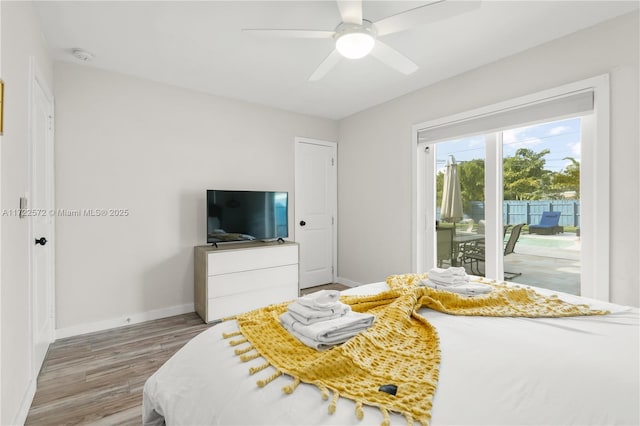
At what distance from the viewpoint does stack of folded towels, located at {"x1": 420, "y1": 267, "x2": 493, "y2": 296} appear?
1.90m

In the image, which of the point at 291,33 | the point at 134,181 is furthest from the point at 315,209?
the point at 291,33

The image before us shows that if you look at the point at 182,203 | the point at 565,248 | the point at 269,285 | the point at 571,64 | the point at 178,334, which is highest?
the point at 571,64

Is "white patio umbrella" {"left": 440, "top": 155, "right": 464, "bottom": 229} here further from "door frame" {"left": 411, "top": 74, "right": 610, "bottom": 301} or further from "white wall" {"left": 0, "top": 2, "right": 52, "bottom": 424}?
"white wall" {"left": 0, "top": 2, "right": 52, "bottom": 424}

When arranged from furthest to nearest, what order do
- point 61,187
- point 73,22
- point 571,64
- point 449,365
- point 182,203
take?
1. point 182,203
2. point 61,187
3. point 571,64
4. point 73,22
5. point 449,365

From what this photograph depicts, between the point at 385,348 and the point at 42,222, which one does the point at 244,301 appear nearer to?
the point at 42,222

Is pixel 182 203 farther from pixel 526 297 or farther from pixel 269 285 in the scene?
pixel 526 297

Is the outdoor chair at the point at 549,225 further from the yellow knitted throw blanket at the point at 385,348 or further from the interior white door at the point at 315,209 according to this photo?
the interior white door at the point at 315,209

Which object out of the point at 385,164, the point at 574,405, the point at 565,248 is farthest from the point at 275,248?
the point at 574,405

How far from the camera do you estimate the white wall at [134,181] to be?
2848 mm

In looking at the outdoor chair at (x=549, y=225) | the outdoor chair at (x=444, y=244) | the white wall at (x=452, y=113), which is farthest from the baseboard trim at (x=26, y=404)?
the outdoor chair at (x=549, y=225)

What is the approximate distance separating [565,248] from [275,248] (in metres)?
2.70

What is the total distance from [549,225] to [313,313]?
238 cm

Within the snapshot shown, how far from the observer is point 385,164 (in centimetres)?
392

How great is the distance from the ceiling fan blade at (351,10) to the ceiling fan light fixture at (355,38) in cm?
A: 4
